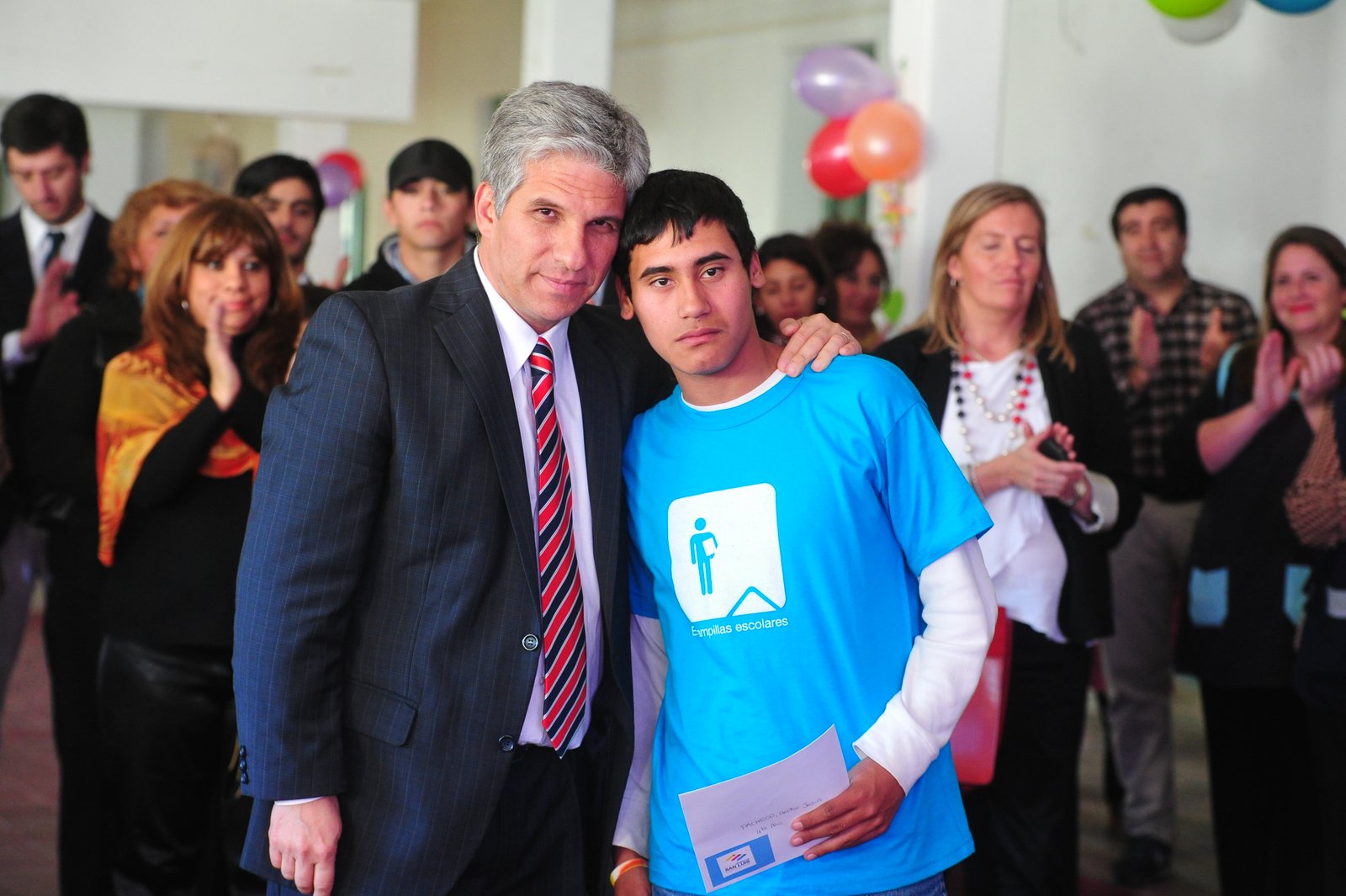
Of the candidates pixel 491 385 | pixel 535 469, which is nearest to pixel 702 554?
pixel 535 469

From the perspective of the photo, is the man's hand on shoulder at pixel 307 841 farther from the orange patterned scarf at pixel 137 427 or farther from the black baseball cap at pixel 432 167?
the black baseball cap at pixel 432 167

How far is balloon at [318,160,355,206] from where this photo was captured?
21.2 feet

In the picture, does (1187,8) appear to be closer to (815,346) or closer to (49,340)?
(815,346)

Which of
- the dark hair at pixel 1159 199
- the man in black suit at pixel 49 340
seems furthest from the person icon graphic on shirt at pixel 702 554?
the dark hair at pixel 1159 199

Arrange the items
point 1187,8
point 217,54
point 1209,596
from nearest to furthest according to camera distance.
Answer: point 1209,596
point 1187,8
point 217,54

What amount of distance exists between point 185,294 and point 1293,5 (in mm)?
3420

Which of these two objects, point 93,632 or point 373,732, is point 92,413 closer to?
point 93,632

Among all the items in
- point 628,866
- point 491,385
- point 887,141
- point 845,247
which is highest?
point 887,141

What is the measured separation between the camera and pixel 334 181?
649 cm

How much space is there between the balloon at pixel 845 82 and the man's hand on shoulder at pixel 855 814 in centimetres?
329

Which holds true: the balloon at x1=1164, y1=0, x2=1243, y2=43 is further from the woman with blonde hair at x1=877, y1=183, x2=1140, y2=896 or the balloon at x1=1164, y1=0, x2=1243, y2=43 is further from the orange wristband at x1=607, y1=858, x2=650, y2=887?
the orange wristband at x1=607, y1=858, x2=650, y2=887

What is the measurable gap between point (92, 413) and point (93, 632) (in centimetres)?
64

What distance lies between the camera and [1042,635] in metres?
2.95

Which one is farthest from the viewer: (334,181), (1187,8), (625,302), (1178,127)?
(334,181)
